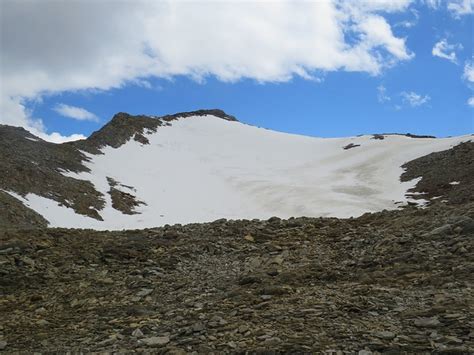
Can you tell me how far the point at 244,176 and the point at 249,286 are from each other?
50.8 m

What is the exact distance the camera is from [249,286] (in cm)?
978

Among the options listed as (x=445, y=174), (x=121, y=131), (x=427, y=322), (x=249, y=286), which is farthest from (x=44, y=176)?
(x=427, y=322)

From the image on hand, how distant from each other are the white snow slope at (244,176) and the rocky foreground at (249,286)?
70.7 feet

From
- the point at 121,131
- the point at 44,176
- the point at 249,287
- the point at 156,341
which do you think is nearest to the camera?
the point at 156,341

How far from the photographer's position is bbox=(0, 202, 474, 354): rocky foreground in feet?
23.4

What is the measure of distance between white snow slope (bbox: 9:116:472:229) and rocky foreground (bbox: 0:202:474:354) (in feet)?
70.7

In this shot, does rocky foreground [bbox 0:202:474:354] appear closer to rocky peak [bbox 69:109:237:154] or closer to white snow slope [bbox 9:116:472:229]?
white snow slope [bbox 9:116:472:229]

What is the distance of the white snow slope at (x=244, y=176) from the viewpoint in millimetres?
40500

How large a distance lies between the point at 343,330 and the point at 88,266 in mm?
6881

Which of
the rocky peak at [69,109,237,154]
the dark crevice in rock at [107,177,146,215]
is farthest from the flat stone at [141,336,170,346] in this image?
the rocky peak at [69,109,237,154]

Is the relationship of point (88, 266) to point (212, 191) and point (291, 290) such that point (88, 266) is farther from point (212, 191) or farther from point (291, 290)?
point (212, 191)

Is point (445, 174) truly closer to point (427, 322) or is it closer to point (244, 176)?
point (244, 176)

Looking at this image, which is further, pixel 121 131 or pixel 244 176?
pixel 121 131

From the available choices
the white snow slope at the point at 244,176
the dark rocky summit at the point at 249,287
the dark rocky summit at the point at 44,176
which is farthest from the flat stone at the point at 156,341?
the white snow slope at the point at 244,176
